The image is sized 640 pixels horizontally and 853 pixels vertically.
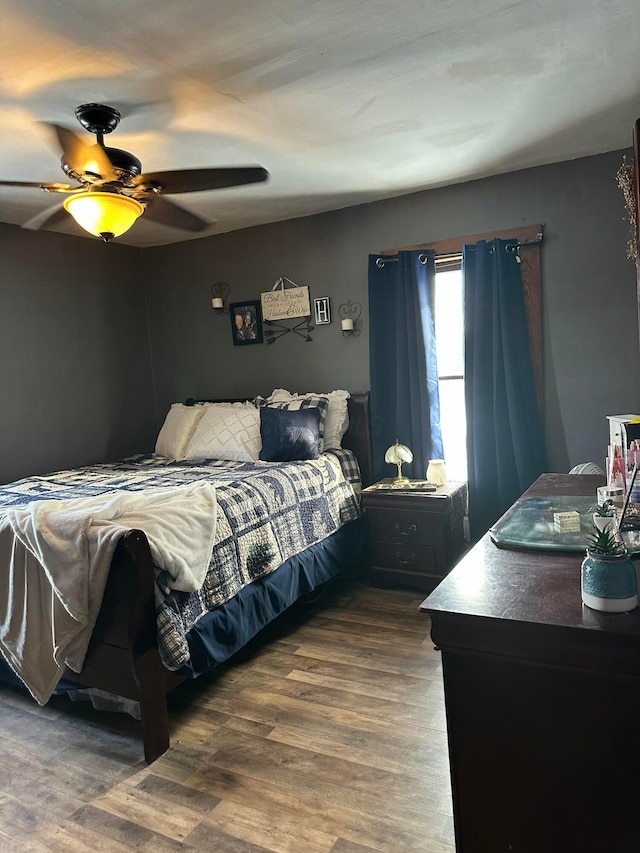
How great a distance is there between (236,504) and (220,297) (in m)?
2.29

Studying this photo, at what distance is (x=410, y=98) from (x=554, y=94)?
1.94 ft

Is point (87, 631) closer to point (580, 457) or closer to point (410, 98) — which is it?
point (410, 98)

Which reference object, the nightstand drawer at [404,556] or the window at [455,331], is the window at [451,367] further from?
the nightstand drawer at [404,556]

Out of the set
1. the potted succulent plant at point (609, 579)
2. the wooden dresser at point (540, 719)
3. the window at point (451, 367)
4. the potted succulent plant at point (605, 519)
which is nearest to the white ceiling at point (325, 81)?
the window at point (451, 367)

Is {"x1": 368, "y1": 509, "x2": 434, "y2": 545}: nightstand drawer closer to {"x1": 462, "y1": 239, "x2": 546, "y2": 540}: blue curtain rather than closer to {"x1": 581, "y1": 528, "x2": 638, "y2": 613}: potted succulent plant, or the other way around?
{"x1": 462, "y1": 239, "x2": 546, "y2": 540}: blue curtain

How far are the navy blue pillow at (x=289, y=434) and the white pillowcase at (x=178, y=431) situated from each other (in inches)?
26.5

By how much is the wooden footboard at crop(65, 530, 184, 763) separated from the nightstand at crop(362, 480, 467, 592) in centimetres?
160

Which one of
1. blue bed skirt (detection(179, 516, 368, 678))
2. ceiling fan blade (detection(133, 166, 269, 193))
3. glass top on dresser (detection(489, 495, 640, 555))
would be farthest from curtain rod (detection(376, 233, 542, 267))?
glass top on dresser (detection(489, 495, 640, 555))

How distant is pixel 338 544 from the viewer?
3.39 meters

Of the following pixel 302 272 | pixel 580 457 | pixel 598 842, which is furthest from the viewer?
pixel 302 272

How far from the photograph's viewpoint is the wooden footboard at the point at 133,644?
1991 mm

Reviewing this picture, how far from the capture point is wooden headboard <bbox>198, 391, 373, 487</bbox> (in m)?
3.84

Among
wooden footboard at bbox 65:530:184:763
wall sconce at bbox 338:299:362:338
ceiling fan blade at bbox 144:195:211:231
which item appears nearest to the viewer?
wooden footboard at bbox 65:530:184:763

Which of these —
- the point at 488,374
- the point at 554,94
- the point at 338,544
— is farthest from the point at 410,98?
the point at 338,544
